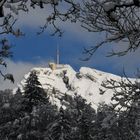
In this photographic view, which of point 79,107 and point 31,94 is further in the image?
point 79,107

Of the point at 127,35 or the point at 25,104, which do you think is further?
the point at 25,104

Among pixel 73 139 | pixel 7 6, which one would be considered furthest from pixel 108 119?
pixel 73 139

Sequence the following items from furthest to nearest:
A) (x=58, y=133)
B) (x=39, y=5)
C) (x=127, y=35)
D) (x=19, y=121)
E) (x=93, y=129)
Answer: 1. (x=93, y=129)
2. (x=58, y=133)
3. (x=19, y=121)
4. (x=127, y=35)
5. (x=39, y=5)

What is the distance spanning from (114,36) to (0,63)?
5.43 m

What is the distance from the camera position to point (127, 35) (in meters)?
8.68

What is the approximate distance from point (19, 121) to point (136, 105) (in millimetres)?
37539

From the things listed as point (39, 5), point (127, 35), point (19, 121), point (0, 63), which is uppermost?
point (19, 121)

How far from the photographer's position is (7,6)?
662 cm

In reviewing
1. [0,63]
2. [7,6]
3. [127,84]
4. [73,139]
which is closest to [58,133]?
[73,139]

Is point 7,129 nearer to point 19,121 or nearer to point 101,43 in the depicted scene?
point 19,121

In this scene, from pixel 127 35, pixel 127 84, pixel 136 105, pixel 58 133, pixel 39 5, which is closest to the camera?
pixel 39 5

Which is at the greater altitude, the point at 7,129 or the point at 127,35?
the point at 7,129

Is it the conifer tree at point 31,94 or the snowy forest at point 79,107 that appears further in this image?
the conifer tree at point 31,94

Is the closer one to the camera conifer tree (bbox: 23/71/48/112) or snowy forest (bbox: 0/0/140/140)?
snowy forest (bbox: 0/0/140/140)
